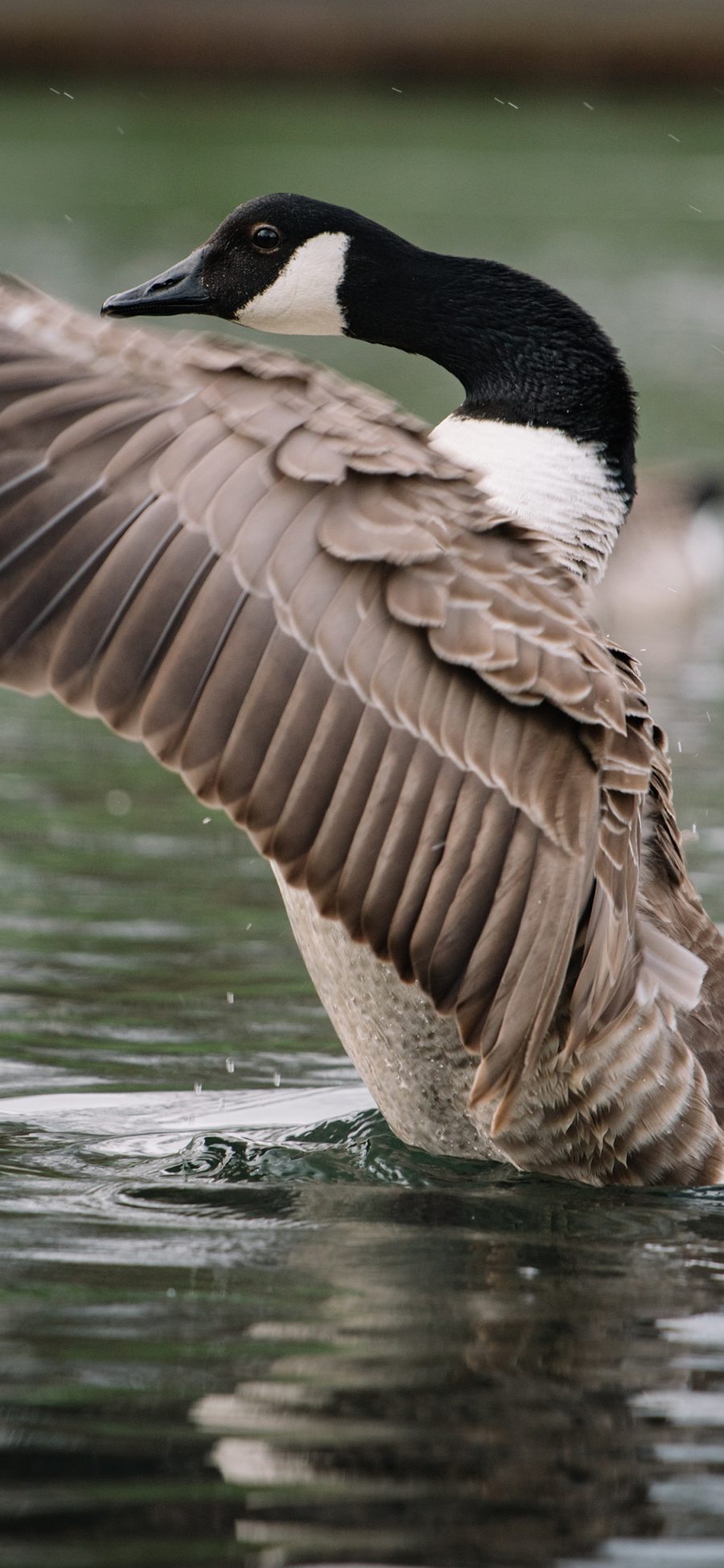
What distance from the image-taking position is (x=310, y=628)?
4266mm

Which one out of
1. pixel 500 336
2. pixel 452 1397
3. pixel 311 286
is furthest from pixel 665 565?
pixel 452 1397

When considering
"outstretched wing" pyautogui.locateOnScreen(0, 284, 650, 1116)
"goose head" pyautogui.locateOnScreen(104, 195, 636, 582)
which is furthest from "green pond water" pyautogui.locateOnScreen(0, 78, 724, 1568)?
"goose head" pyautogui.locateOnScreen(104, 195, 636, 582)

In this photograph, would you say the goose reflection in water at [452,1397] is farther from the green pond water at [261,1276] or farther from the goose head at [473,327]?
the goose head at [473,327]

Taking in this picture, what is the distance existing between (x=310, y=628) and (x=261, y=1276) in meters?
1.30

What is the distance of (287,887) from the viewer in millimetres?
4969

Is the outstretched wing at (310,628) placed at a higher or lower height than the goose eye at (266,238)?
lower

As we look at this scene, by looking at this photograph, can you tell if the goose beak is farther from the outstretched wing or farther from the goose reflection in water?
the goose reflection in water

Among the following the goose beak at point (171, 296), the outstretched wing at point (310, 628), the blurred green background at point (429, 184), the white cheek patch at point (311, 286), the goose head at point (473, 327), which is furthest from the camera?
the blurred green background at point (429, 184)

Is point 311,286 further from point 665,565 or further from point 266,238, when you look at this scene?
point 665,565

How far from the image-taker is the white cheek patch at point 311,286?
593 cm

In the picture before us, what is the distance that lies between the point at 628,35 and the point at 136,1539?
3237cm

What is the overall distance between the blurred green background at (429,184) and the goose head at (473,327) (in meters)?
9.53

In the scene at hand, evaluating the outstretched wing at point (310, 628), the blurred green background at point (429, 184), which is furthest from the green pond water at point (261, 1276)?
the blurred green background at point (429, 184)

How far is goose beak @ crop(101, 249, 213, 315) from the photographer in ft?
19.0
